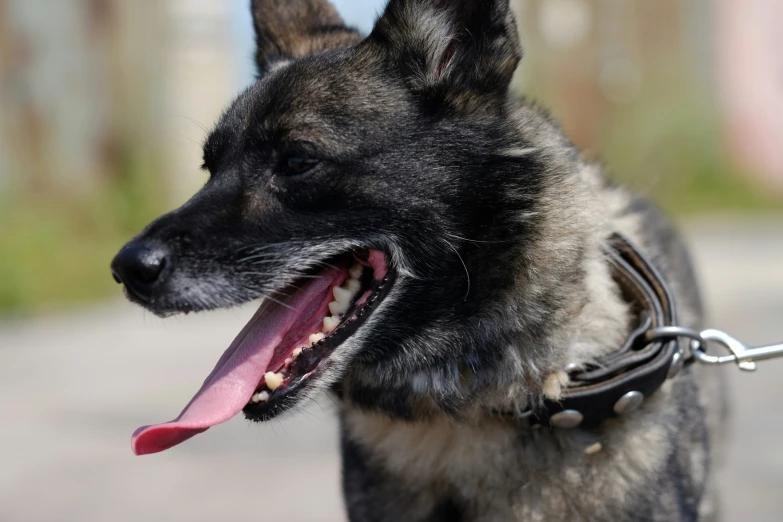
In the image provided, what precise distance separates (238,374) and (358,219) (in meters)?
0.45

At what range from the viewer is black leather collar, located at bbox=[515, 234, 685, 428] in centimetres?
226

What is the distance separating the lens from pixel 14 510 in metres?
3.88

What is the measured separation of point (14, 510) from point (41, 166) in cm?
552

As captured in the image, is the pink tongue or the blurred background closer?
the pink tongue

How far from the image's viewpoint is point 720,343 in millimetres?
2395

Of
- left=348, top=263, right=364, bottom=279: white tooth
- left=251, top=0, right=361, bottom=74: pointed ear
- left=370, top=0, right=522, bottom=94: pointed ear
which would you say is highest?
left=251, top=0, right=361, bottom=74: pointed ear

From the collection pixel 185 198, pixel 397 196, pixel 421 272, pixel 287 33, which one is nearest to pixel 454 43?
pixel 397 196

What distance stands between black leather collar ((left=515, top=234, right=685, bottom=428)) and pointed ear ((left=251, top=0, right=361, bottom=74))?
48.5 inches

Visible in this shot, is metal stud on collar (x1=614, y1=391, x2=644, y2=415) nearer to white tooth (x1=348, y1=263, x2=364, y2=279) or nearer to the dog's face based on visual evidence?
the dog's face

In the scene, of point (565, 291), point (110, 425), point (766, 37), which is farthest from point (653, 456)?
point (766, 37)

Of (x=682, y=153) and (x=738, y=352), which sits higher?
(x=682, y=153)

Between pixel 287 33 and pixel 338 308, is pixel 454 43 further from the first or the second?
pixel 287 33

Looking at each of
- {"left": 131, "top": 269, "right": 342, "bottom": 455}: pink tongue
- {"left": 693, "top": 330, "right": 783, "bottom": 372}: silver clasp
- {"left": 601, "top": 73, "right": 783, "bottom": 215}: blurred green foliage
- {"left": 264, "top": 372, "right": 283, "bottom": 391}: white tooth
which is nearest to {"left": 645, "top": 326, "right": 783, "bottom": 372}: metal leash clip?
{"left": 693, "top": 330, "right": 783, "bottom": 372}: silver clasp

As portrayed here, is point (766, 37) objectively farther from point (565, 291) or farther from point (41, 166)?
point (565, 291)
